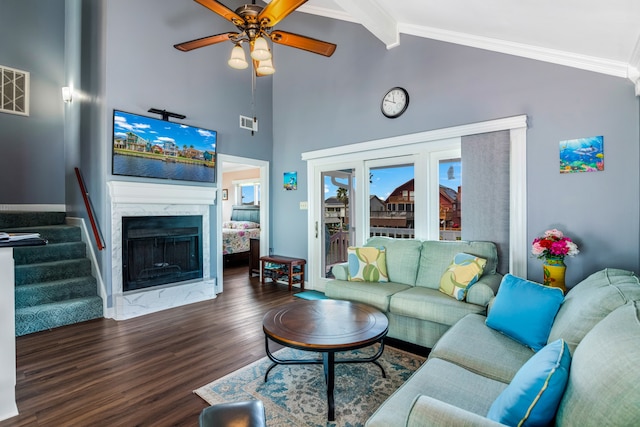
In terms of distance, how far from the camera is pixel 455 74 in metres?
3.62

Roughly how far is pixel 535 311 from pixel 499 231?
5.08 feet

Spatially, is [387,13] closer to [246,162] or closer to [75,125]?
[246,162]

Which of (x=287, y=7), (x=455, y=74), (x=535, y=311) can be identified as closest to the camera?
(x=535, y=311)

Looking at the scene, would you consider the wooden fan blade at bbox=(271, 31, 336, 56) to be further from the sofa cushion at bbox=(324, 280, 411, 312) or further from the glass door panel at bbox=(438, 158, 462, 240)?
the sofa cushion at bbox=(324, 280, 411, 312)

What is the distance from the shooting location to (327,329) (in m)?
2.14

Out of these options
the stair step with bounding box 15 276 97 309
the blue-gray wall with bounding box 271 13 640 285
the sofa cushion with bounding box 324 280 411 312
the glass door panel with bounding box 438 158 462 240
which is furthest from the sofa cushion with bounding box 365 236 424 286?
the stair step with bounding box 15 276 97 309

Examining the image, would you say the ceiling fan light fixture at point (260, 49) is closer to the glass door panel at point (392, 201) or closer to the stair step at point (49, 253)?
the glass door panel at point (392, 201)

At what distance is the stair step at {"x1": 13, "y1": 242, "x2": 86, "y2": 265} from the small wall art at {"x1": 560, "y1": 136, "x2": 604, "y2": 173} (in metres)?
5.86

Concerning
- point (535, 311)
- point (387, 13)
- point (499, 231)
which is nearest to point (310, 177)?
point (387, 13)

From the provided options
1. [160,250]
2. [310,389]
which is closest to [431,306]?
[310,389]

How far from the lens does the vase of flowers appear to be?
2.70 m

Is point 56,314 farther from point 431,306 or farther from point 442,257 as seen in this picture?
point 442,257

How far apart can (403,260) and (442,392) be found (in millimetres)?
2071

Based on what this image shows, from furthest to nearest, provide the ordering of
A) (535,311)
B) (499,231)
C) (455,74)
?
(455,74), (499,231), (535,311)
